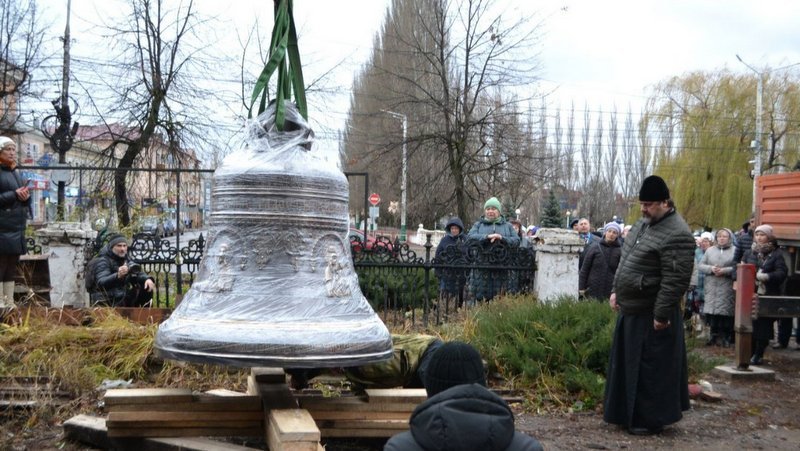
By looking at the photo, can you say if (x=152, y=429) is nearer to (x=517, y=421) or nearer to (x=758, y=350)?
(x=517, y=421)

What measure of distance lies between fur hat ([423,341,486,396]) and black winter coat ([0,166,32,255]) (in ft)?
19.0

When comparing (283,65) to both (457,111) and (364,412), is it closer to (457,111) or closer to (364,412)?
(364,412)

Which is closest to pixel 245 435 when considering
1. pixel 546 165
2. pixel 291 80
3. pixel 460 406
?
pixel 291 80

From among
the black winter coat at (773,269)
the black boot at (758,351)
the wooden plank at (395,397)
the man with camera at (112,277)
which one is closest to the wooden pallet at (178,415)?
the wooden plank at (395,397)

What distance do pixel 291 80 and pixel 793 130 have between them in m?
38.5

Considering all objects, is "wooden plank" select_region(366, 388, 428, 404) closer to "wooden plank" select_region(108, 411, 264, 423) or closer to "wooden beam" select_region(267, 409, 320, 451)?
"wooden plank" select_region(108, 411, 264, 423)

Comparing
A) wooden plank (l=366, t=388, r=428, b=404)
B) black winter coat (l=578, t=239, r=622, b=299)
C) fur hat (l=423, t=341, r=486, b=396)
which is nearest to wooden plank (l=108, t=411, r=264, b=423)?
wooden plank (l=366, t=388, r=428, b=404)

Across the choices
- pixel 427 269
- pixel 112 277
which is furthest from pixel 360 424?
pixel 427 269

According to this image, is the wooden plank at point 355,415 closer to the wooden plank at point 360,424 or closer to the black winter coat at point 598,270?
the wooden plank at point 360,424

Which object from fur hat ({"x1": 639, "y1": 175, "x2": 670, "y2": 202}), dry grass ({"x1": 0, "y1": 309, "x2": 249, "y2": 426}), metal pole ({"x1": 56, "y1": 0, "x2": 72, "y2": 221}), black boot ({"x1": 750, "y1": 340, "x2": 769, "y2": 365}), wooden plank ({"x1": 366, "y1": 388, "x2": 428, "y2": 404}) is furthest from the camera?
metal pole ({"x1": 56, "y1": 0, "x2": 72, "y2": 221})

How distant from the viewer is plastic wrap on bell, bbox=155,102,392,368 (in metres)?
3.38

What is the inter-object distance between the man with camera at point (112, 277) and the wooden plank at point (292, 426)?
479 cm

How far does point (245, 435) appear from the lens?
13.8 ft

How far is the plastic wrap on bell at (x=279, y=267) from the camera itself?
3.38m
